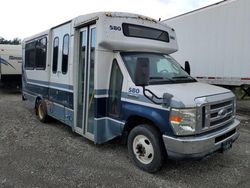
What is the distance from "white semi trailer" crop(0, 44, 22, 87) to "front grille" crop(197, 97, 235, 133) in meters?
14.7

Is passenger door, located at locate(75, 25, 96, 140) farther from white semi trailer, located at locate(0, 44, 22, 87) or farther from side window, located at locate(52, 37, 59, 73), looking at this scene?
white semi trailer, located at locate(0, 44, 22, 87)

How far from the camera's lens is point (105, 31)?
5.40 m

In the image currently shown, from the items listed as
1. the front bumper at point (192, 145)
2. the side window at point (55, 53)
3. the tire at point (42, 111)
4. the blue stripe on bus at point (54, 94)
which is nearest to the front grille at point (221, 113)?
the front bumper at point (192, 145)

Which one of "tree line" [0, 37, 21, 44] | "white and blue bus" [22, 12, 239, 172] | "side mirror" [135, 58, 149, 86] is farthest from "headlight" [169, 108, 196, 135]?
"tree line" [0, 37, 21, 44]

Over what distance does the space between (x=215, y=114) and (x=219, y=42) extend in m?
6.55

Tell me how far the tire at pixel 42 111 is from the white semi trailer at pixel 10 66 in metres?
8.95

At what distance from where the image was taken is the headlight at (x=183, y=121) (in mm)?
4242

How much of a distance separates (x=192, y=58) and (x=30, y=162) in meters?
8.42

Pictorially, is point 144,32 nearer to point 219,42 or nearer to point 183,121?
point 183,121

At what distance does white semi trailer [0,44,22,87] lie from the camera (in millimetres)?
16750

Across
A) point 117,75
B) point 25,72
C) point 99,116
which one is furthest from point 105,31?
point 25,72

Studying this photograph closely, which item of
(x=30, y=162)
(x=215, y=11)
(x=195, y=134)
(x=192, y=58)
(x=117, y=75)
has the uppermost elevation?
(x=215, y=11)

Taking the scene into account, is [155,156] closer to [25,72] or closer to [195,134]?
[195,134]

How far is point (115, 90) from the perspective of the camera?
5.52 meters
